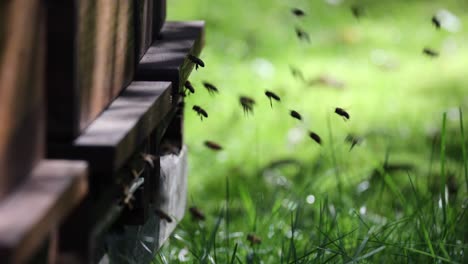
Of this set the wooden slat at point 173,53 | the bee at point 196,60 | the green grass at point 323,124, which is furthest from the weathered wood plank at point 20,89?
the green grass at point 323,124

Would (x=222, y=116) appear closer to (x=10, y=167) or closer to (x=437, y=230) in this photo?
(x=437, y=230)

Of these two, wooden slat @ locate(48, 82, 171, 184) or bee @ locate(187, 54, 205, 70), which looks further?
bee @ locate(187, 54, 205, 70)

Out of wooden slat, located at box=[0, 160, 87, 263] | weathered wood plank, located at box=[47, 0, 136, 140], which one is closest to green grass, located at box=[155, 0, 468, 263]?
weathered wood plank, located at box=[47, 0, 136, 140]

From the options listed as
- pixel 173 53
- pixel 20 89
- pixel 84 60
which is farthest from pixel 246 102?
pixel 20 89

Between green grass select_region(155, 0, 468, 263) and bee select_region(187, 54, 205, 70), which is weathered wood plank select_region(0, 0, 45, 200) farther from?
green grass select_region(155, 0, 468, 263)

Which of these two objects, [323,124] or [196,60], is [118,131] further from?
[323,124]

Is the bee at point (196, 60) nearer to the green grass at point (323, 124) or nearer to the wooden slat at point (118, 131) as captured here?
the wooden slat at point (118, 131)

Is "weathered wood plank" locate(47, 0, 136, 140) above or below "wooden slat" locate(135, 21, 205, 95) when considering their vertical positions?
above
